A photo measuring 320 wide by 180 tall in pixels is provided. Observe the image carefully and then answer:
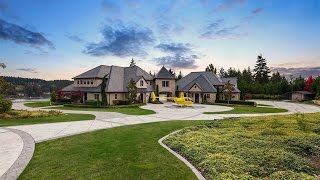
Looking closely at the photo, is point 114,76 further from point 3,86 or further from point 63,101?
point 3,86

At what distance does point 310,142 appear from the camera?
14125mm

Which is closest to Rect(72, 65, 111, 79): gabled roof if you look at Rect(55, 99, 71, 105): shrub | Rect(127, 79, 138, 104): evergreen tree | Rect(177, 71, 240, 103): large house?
Rect(55, 99, 71, 105): shrub

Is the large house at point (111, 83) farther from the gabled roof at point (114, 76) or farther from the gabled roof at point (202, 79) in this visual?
the gabled roof at point (202, 79)

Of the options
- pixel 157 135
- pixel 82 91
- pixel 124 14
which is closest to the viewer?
pixel 157 135

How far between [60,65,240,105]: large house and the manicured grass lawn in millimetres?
32384

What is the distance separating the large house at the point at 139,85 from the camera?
49.3 m

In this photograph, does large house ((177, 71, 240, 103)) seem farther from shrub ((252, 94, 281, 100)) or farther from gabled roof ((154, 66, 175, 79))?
shrub ((252, 94, 281, 100))

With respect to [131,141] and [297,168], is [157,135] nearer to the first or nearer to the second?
[131,141]

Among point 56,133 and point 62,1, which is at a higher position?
point 62,1

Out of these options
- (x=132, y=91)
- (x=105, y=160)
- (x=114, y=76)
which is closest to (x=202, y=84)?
(x=132, y=91)

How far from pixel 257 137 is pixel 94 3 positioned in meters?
18.3

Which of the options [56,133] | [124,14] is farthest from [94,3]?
[56,133]

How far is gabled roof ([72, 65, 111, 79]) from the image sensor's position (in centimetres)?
5101

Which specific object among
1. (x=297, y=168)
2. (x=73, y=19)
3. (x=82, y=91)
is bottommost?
(x=297, y=168)
